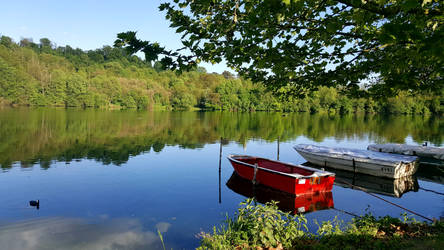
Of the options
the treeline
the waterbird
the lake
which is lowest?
the lake

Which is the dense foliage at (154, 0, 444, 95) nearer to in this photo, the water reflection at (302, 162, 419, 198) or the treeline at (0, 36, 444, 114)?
the water reflection at (302, 162, 419, 198)

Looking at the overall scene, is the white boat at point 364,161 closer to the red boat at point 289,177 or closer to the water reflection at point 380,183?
the water reflection at point 380,183

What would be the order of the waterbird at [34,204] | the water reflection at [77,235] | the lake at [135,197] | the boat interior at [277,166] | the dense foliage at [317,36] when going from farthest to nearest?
the boat interior at [277,166] < the waterbird at [34,204] < the lake at [135,197] < the water reflection at [77,235] < the dense foliage at [317,36]

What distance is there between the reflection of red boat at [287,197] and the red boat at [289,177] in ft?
0.88

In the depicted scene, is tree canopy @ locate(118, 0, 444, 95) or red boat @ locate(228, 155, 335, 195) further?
red boat @ locate(228, 155, 335, 195)

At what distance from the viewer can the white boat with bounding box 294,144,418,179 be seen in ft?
65.9

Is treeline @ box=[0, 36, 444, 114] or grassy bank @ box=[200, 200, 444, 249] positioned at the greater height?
treeline @ box=[0, 36, 444, 114]

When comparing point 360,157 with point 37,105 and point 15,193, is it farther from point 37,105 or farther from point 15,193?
point 37,105

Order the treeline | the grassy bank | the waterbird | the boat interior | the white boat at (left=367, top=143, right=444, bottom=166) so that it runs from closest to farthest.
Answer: the grassy bank < the waterbird < the boat interior < the white boat at (left=367, top=143, right=444, bottom=166) < the treeline

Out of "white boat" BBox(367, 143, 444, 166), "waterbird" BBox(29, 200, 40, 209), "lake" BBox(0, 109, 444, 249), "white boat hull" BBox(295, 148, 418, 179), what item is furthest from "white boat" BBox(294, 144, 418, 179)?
"waterbird" BBox(29, 200, 40, 209)

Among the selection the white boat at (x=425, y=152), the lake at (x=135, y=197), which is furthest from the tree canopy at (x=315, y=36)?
the white boat at (x=425, y=152)

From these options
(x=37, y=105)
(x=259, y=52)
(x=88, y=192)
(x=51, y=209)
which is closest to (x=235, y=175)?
(x=88, y=192)

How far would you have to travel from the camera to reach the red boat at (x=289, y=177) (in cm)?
1550

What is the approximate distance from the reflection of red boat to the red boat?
10.5 inches
